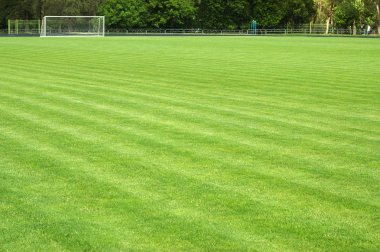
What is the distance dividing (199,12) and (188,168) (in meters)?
94.3

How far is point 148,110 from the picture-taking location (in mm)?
15086

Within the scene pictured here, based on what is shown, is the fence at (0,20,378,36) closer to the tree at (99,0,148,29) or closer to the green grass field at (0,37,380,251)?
the tree at (99,0,148,29)

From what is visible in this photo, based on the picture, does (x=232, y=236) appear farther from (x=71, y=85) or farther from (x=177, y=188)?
(x=71, y=85)

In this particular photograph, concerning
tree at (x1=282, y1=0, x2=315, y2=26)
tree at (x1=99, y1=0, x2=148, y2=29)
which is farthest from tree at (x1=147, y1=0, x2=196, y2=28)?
tree at (x1=282, y1=0, x2=315, y2=26)

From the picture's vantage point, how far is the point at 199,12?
103 metres

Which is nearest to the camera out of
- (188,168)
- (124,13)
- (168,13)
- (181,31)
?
(188,168)

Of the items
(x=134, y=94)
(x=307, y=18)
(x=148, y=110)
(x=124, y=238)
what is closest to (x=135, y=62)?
(x=134, y=94)

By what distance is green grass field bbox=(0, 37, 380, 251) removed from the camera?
701 centimetres

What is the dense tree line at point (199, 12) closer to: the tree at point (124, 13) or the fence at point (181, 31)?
the tree at point (124, 13)

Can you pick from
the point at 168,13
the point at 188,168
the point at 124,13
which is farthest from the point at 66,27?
the point at 188,168

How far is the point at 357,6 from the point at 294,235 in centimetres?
9239

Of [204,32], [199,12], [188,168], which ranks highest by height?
[199,12]

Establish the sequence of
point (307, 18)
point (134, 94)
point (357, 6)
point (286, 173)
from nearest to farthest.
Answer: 1. point (286, 173)
2. point (134, 94)
3. point (357, 6)
4. point (307, 18)

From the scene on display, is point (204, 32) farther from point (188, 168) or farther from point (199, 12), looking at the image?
point (188, 168)
